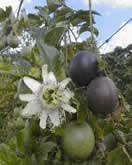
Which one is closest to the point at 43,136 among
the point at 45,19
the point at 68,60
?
the point at 68,60

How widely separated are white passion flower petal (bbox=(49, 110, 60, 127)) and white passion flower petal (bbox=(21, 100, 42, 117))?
0.02 metres

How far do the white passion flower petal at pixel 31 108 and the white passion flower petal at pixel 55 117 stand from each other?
17mm

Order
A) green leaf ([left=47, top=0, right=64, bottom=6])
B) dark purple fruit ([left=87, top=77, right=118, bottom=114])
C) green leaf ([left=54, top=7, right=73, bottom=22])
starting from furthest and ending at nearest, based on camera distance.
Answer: green leaf ([left=47, top=0, right=64, bottom=6]) < green leaf ([left=54, top=7, right=73, bottom=22]) < dark purple fruit ([left=87, top=77, right=118, bottom=114])

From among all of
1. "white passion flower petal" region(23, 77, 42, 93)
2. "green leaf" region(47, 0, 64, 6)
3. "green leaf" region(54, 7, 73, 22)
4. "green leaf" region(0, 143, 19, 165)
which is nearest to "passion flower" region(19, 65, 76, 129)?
→ "white passion flower petal" region(23, 77, 42, 93)

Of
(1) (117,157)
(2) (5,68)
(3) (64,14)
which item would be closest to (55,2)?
(3) (64,14)

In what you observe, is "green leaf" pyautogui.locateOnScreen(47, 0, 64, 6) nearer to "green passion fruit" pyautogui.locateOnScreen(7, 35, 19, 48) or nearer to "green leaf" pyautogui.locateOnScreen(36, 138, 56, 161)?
"green passion fruit" pyautogui.locateOnScreen(7, 35, 19, 48)

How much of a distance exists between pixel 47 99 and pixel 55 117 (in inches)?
1.1

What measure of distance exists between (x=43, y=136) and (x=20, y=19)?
10.6 inches

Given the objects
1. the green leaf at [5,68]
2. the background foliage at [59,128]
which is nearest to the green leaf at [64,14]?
the background foliage at [59,128]

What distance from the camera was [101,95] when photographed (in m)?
0.64

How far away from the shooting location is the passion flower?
650 mm

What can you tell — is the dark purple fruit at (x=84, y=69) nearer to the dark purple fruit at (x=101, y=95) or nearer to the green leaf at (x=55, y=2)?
the dark purple fruit at (x=101, y=95)

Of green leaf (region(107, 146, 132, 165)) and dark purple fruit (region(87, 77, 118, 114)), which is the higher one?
dark purple fruit (region(87, 77, 118, 114))

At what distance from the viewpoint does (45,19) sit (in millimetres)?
1016
